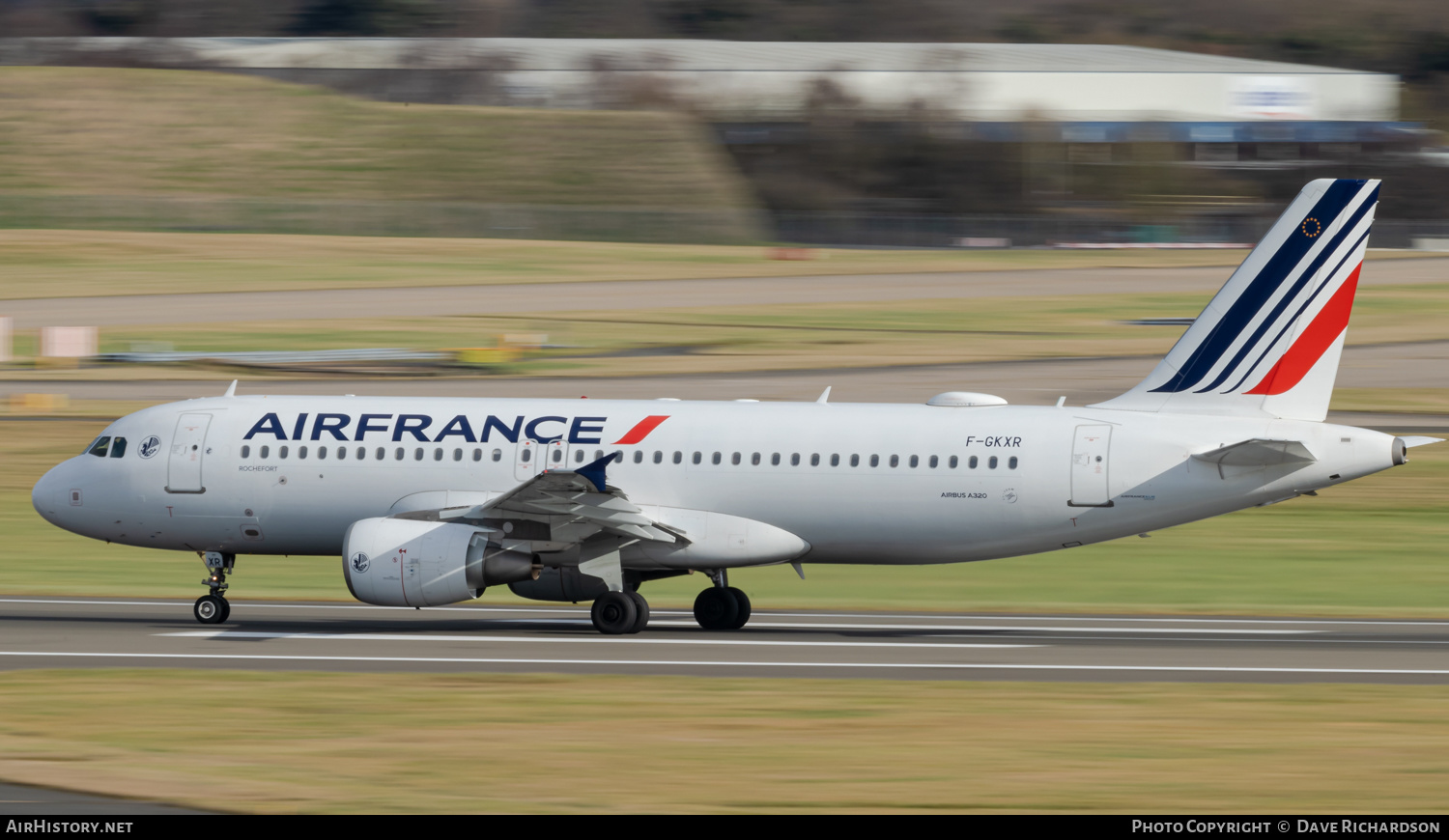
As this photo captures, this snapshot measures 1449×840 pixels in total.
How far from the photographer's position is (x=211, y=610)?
2786 centimetres

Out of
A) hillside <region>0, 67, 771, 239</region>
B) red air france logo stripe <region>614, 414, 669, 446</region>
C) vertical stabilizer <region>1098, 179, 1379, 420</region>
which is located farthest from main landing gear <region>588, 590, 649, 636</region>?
hillside <region>0, 67, 771, 239</region>

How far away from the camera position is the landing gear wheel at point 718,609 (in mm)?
28078

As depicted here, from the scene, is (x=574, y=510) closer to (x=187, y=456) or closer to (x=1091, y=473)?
(x=187, y=456)

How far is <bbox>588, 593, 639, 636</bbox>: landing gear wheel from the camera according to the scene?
26953mm

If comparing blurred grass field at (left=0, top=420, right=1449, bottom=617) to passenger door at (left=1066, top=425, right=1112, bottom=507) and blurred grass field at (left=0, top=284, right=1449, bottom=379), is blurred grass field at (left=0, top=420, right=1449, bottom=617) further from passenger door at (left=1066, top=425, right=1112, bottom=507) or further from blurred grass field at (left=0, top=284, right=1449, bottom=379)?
blurred grass field at (left=0, top=284, right=1449, bottom=379)

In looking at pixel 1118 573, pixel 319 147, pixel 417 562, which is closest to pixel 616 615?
pixel 417 562

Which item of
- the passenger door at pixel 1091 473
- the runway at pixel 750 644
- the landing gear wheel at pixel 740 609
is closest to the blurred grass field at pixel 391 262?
the runway at pixel 750 644

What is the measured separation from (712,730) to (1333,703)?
7.13 meters

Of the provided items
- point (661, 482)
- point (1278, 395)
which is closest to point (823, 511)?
point (661, 482)

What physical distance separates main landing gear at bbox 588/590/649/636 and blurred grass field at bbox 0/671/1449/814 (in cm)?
449

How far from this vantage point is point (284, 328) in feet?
230

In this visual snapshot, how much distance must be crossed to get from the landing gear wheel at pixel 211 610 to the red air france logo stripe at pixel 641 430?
6.51 metres

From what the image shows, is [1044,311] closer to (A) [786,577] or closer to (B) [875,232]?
(B) [875,232]

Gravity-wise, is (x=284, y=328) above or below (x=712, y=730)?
above
